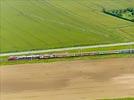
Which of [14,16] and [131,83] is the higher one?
[14,16]

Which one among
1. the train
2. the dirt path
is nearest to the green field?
the train

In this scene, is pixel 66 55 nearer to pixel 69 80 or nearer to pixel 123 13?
pixel 69 80

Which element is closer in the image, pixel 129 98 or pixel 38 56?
pixel 129 98

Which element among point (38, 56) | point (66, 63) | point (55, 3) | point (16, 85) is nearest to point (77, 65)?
point (66, 63)

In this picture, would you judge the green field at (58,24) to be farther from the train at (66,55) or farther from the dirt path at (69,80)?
the dirt path at (69,80)

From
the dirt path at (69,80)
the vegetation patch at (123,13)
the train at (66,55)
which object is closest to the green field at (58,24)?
the vegetation patch at (123,13)

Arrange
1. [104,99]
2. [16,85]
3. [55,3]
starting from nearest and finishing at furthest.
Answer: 1. [104,99]
2. [16,85]
3. [55,3]

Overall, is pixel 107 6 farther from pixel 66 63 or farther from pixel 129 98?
pixel 129 98
